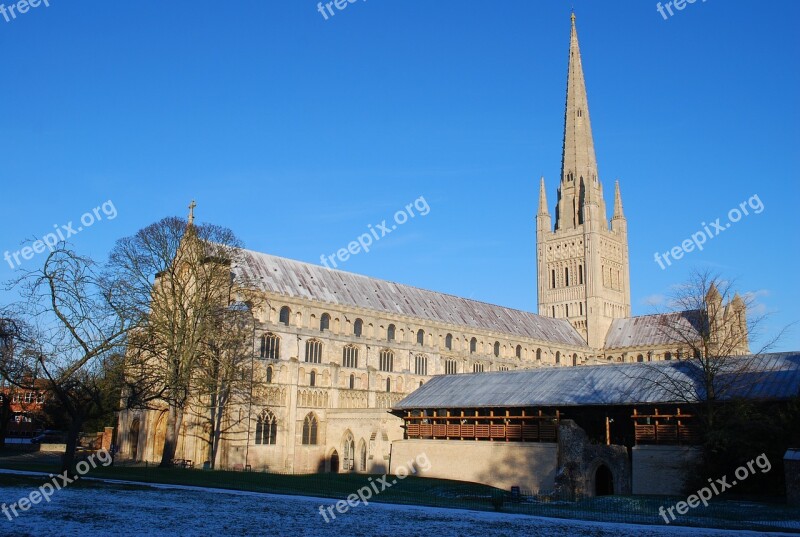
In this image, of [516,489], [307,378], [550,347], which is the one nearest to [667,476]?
[516,489]

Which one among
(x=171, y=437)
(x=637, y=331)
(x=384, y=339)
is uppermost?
(x=637, y=331)

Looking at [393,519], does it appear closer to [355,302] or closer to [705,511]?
[705,511]

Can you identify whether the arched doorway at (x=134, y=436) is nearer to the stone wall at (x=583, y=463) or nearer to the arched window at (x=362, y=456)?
the arched window at (x=362, y=456)

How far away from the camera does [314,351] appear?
61.7 m

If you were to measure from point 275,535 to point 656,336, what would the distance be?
257 ft

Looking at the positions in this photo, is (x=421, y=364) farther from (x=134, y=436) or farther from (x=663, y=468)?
(x=663, y=468)

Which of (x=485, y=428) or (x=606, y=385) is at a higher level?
(x=606, y=385)

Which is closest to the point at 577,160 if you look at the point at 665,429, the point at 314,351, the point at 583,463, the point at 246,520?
the point at 314,351

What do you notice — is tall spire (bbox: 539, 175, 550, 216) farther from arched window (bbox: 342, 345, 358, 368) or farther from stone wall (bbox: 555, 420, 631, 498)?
stone wall (bbox: 555, 420, 631, 498)

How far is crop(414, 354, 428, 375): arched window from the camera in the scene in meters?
68.9

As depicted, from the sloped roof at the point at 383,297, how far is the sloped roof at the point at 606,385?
678 inches

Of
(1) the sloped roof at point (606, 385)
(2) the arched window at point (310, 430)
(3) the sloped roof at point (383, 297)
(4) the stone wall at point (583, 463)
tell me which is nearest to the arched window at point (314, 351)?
(3) the sloped roof at point (383, 297)

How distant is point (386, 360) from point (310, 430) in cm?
1120

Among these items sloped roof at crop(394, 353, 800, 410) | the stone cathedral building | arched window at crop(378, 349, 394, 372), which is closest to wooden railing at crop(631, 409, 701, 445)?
sloped roof at crop(394, 353, 800, 410)
